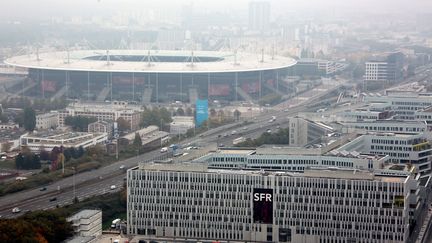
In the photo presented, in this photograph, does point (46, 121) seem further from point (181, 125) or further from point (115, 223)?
point (115, 223)

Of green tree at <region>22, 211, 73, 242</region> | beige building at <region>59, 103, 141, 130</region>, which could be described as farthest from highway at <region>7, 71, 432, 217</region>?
beige building at <region>59, 103, 141, 130</region>

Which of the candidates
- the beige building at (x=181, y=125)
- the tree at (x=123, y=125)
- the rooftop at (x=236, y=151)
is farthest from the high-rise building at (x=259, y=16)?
the rooftop at (x=236, y=151)

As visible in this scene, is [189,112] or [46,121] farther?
[189,112]

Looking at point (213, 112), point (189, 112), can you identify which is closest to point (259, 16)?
point (213, 112)

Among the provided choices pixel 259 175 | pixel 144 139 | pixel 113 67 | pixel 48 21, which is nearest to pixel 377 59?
pixel 113 67

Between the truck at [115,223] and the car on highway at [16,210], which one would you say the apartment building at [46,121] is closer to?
the car on highway at [16,210]

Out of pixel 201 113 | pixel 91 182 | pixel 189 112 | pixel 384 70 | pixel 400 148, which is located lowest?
pixel 91 182

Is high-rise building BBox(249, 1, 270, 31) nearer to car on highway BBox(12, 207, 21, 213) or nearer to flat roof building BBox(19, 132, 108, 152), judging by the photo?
flat roof building BBox(19, 132, 108, 152)
